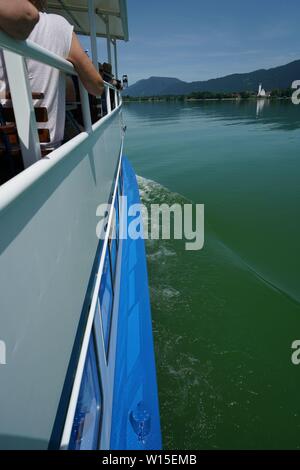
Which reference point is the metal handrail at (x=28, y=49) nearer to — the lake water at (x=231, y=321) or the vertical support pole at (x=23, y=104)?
the vertical support pole at (x=23, y=104)

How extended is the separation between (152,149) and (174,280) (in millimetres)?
16565

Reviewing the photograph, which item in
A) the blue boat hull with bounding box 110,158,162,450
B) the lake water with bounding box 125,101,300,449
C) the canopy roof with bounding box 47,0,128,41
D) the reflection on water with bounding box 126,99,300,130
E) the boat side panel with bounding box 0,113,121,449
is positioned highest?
the reflection on water with bounding box 126,99,300,130

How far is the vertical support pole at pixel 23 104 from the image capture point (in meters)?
1.16

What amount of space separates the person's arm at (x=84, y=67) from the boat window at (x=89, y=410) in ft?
6.04

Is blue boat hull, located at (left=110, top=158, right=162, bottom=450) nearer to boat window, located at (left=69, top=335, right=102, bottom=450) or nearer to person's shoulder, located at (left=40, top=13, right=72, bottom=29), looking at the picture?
boat window, located at (left=69, top=335, right=102, bottom=450)

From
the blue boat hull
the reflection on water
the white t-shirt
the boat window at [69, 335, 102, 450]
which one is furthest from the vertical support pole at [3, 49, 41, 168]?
the reflection on water

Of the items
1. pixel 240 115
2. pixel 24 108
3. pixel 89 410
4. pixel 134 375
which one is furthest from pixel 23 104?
pixel 240 115

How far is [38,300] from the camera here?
1153mm

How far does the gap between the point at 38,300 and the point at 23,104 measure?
0.82 metres

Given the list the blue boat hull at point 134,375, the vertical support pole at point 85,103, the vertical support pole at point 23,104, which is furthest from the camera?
the blue boat hull at point 134,375

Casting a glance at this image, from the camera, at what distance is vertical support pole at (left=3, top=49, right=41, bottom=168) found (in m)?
1.16

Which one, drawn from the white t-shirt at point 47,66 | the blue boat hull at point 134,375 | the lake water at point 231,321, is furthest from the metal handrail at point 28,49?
the lake water at point 231,321

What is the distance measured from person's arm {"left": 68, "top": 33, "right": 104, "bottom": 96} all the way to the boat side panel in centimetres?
54

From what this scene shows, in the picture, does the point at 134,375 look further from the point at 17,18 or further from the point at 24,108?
the point at 17,18
